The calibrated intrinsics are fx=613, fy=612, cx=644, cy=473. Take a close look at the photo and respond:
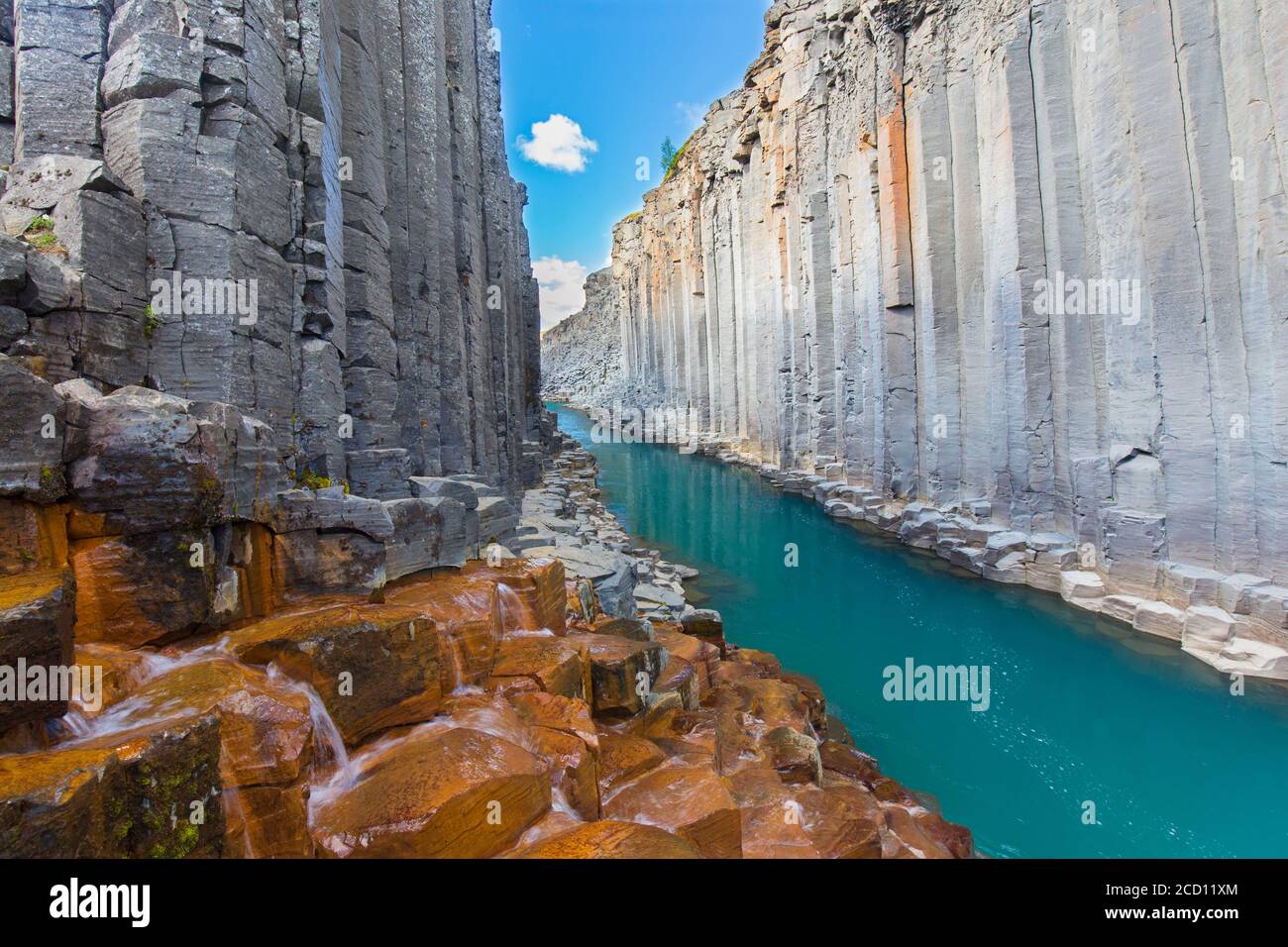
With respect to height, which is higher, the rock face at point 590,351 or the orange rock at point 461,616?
the rock face at point 590,351

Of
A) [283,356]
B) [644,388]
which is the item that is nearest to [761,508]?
[283,356]

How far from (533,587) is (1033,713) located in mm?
7403

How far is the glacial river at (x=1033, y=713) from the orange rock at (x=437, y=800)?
5.30 m

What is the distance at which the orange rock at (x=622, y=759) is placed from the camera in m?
4.57

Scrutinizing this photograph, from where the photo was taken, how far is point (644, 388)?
177 ft

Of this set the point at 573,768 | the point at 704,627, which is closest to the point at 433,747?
the point at 573,768

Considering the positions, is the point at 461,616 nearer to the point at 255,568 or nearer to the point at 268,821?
the point at 255,568

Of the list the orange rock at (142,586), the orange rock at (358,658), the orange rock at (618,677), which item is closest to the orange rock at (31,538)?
the orange rock at (142,586)

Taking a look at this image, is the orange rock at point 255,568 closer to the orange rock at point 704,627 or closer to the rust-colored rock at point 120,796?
the rust-colored rock at point 120,796

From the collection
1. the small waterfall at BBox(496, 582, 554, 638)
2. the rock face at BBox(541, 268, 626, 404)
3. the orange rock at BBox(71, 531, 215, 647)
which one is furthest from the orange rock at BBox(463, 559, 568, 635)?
the rock face at BBox(541, 268, 626, 404)

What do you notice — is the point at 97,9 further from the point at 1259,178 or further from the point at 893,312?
the point at 893,312

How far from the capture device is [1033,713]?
8.60m
